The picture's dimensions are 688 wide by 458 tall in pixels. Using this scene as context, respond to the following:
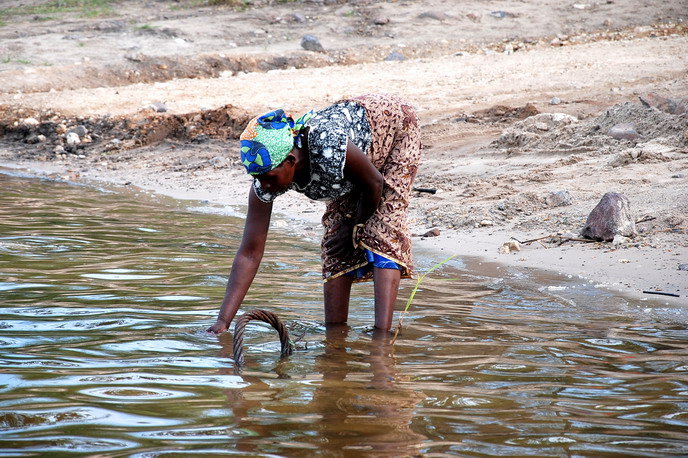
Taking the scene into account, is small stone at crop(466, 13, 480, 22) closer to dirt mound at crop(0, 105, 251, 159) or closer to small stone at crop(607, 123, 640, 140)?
dirt mound at crop(0, 105, 251, 159)

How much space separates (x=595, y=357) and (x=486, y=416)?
977mm

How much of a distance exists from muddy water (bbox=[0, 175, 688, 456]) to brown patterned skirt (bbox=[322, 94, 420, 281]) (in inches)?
16.2

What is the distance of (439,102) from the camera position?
1023 centimetres

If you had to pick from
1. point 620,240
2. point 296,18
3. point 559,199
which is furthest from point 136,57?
point 620,240

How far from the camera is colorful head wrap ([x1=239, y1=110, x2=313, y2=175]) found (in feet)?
10.3

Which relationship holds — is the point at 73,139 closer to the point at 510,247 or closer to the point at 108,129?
the point at 108,129

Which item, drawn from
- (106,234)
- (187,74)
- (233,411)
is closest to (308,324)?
(233,411)

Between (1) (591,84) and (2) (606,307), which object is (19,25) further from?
(2) (606,307)

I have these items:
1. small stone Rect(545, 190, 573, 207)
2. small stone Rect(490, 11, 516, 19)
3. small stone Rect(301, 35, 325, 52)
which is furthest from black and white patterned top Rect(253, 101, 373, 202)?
small stone Rect(490, 11, 516, 19)

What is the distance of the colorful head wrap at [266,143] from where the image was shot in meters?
3.13

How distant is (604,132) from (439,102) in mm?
2746

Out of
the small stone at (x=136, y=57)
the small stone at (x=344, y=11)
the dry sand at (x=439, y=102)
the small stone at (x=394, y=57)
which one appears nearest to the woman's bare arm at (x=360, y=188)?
the dry sand at (x=439, y=102)

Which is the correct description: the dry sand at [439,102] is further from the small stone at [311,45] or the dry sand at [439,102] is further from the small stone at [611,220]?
the small stone at [311,45]

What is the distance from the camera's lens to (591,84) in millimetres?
9953
